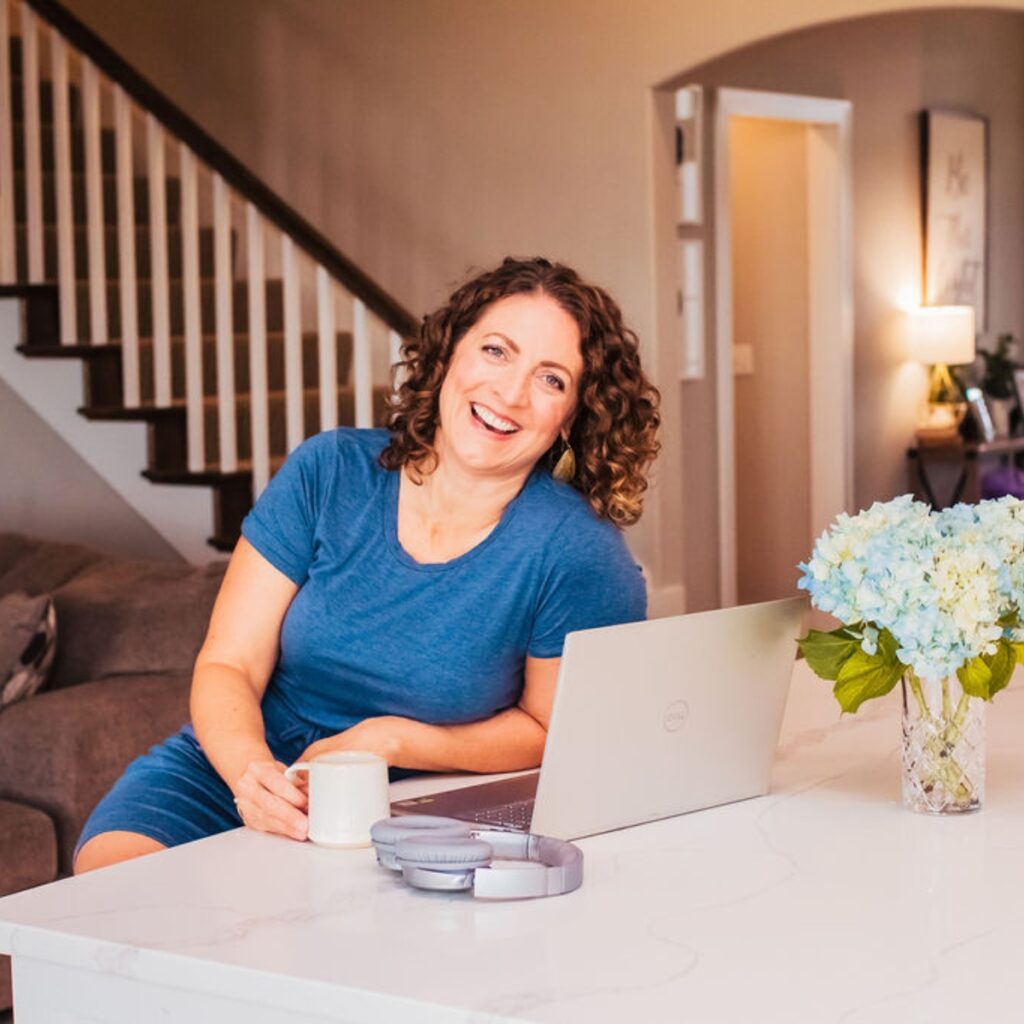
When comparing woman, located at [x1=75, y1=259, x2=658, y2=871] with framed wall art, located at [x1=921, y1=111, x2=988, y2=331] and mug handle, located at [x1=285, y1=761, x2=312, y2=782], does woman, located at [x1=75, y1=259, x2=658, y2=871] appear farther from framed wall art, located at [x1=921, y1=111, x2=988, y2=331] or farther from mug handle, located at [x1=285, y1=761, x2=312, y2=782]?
framed wall art, located at [x1=921, y1=111, x2=988, y2=331]

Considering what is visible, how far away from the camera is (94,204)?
17.4 feet

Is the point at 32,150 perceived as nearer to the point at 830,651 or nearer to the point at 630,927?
the point at 830,651

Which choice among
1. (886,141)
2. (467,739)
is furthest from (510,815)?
(886,141)

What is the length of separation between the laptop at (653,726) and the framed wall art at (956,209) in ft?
21.9

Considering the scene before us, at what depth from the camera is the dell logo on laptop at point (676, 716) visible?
1674mm

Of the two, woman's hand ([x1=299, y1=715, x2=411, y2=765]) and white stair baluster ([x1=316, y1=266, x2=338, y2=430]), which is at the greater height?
white stair baluster ([x1=316, y1=266, x2=338, y2=430])

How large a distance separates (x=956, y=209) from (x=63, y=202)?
A: 464 cm

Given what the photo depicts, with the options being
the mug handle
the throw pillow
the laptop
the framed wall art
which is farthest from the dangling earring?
the framed wall art

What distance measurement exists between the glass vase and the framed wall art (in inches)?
264

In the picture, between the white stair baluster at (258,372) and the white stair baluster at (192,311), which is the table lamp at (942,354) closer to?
the white stair baluster at (258,372)

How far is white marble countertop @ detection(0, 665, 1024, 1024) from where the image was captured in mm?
1220

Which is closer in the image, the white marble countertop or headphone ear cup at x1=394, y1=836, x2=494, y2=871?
the white marble countertop

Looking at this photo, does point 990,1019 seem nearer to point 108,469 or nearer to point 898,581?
point 898,581

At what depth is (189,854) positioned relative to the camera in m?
1.62
